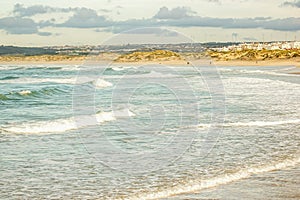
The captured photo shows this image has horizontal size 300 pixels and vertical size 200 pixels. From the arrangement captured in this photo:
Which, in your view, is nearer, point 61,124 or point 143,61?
point 61,124

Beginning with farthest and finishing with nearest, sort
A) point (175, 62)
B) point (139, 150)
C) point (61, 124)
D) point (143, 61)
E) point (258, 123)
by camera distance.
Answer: point (143, 61) < point (175, 62) < point (258, 123) < point (61, 124) < point (139, 150)

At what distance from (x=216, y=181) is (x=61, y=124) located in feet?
27.1

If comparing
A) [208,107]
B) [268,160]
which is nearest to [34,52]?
→ [208,107]

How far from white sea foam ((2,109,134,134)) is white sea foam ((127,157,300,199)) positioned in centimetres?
686

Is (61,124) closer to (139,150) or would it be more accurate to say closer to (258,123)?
(139,150)

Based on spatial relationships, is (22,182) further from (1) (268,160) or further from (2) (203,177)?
(1) (268,160)

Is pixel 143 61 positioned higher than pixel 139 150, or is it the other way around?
pixel 139 150

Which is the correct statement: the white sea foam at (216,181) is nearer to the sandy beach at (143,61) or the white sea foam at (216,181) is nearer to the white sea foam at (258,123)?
the white sea foam at (258,123)

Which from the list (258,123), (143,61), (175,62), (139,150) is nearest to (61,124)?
(139,150)

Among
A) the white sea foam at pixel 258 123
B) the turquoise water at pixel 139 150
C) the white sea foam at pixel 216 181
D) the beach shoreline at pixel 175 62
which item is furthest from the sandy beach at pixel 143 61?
the white sea foam at pixel 216 181

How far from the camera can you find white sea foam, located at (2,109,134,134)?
14.7 m

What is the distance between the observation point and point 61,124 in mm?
15969

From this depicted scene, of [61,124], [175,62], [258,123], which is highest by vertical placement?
[61,124]

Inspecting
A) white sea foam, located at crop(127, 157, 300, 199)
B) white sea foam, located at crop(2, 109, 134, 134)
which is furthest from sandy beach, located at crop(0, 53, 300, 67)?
white sea foam, located at crop(127, 157, 300, 199)
